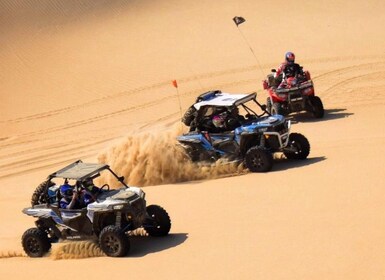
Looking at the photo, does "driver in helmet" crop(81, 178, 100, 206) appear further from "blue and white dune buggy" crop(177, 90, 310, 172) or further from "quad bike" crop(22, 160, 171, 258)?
"blue and white dune buggy" crop(177, 90, 310, 172)

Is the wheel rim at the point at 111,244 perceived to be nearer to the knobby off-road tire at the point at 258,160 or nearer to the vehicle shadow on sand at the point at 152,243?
the vehicle shadow on sand at the point at 152,243

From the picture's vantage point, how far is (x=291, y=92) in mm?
18922

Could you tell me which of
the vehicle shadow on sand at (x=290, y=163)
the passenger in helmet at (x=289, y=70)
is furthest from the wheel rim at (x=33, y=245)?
the passenger in helmet at (x=289, y=70)

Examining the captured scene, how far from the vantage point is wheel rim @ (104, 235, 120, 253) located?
34.8ft

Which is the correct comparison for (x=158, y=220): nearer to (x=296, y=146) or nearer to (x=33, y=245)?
(x=33, y=245)

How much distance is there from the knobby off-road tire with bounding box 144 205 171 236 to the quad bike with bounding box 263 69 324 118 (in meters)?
8.28

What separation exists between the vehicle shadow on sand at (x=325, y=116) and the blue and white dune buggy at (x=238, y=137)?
422cm

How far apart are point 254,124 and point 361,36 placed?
1489 centimetres

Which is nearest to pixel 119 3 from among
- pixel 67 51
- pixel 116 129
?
pixel 67 51

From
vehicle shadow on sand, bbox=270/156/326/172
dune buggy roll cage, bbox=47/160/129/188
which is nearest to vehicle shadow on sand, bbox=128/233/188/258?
dune buggy roll cage, bbox=47/160/129/188

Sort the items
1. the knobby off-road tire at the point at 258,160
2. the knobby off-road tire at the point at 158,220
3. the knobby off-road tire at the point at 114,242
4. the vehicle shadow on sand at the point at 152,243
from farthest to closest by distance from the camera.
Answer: the knobby off-road tire at the point at 258,160, the knobby off-road tire at the point at 158,220, the vehicle shadow on sand at the point at 152,243, the knobby off-road tire at the point at 114,242

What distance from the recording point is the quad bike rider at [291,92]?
18.9m

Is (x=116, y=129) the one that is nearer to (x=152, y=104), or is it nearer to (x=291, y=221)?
(x=152, y=104)

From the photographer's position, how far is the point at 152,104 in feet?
75.0
